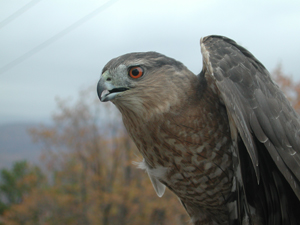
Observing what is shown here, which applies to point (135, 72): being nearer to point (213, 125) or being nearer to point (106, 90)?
point (106, 90)

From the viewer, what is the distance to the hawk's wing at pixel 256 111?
1864 mm

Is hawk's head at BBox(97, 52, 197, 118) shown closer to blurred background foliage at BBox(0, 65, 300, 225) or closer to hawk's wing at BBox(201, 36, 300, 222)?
hawk's wing at BBox(201, 36, 300, 222)

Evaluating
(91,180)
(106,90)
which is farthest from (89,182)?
(106,90)

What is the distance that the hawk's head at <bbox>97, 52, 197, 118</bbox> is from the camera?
2104 millimetres

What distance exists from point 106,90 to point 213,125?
32.8 inches

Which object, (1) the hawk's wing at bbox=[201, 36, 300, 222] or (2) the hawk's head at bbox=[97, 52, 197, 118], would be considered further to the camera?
(2) the hawk's head at bbox=[97, 52, 197, 118]

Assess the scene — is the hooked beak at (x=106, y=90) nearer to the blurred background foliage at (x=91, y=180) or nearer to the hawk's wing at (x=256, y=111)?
the hawk's wing at (x=256, y=111)

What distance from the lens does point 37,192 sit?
18062 millimetres

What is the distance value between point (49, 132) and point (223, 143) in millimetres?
17038

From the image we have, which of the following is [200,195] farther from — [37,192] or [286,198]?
[37,192]

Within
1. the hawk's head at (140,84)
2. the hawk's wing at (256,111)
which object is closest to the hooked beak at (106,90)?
the hawk's head at (140,84)

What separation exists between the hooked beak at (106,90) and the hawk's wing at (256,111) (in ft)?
2.19

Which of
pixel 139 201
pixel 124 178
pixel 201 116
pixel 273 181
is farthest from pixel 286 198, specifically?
pixel 124 178

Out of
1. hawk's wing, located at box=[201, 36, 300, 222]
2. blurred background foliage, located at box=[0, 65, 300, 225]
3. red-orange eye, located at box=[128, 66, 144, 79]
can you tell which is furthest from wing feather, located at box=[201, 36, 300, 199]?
blurred background foliage, located at box=[0, 65, 300, 225]
